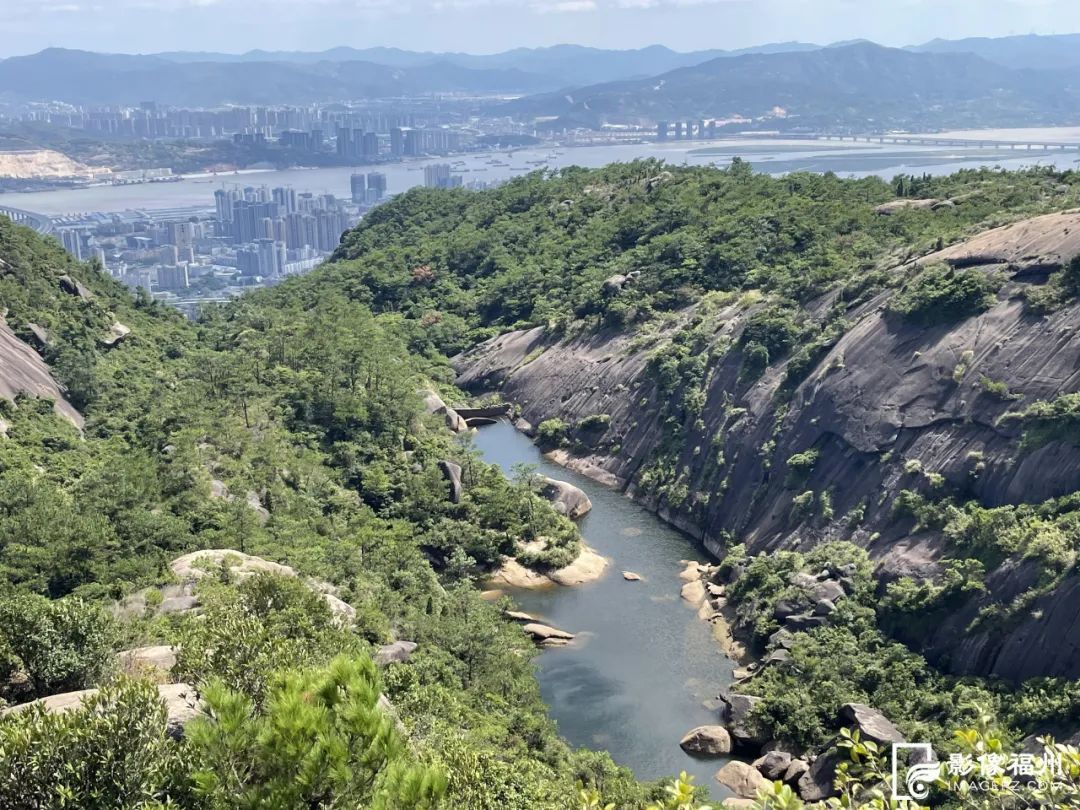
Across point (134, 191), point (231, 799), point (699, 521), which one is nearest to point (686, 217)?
point (699, 521)

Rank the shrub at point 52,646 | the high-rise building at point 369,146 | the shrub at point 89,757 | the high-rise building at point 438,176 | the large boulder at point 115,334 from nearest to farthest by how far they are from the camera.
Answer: the shrub at point 89,757
the shrub at point 52,646
the large boulder at point 115,334
the high-rise building at point 438,176
the high-rise building at point 369,146

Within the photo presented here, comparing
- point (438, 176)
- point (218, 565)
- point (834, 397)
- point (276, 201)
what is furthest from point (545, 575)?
point (438, 176)

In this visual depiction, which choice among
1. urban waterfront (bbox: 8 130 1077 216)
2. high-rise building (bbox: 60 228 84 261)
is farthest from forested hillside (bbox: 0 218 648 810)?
urban waterfront (bbox: 8 130 1077 216)

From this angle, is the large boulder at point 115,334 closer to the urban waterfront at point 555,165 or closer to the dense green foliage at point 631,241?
the dense green foliage at point 631,241

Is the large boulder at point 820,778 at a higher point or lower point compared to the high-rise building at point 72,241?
lower

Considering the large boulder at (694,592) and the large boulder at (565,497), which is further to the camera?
the large boulder at (565,497)

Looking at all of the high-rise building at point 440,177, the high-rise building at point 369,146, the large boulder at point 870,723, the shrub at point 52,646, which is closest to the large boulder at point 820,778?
the large boulder at point 870,723

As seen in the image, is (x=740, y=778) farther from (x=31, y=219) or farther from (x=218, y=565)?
(x=31, y=219)
